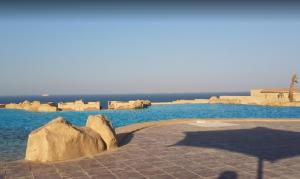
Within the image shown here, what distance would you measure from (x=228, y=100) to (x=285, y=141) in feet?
248

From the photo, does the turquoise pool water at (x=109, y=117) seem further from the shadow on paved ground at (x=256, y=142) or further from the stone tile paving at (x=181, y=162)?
the shadow on paved ground at (x=256, y=142)

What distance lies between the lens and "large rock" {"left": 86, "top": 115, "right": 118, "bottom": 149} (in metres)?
9.26

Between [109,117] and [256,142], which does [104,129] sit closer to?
[256,142]

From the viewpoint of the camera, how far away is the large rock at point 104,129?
9.26 meters

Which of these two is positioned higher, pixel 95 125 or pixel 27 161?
pixel 95 125

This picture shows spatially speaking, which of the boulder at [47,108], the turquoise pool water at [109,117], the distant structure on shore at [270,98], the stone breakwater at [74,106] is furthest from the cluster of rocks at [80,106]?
the distant structure on shore at [270,98]

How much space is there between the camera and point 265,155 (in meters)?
8.29

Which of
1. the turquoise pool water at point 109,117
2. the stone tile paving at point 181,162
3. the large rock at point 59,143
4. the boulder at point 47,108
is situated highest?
the large rock at point 59,143

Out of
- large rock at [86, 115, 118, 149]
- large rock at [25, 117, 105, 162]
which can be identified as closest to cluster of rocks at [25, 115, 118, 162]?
large rock at [25, 117, 105, 162]

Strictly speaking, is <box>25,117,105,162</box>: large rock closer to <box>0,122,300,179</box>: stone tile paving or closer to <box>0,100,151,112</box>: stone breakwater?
<box>0,122,300,179</box>: stone tile paving

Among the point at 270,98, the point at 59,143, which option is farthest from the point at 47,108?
the point at 59,143

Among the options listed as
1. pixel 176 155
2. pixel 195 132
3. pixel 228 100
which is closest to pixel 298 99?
pixel 228 100

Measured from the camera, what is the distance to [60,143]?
8180mm

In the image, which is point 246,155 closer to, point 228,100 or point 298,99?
point 298,99
